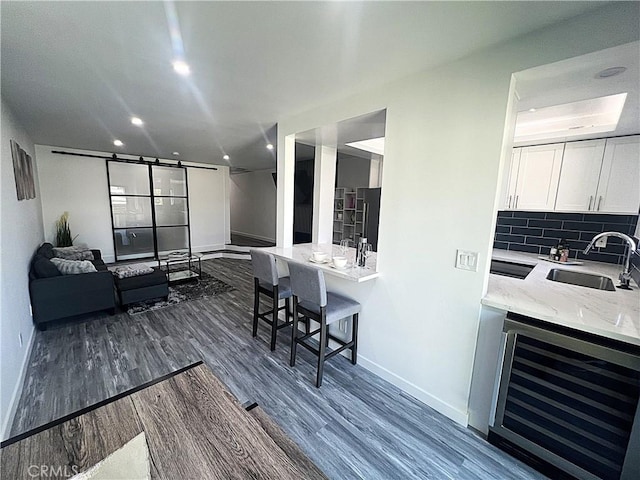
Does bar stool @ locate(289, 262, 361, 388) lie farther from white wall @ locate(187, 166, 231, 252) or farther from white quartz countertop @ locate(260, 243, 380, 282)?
white wall @ locate(187, 166, 231, 252)

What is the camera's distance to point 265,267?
269 cm

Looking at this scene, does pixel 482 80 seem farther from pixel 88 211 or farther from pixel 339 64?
pixel 88 211

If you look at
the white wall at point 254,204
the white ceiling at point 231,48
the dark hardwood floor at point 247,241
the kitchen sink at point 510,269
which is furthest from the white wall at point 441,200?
the white wall at point 254,204

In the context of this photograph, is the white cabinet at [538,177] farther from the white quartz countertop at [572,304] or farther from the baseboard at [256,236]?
the baseboard at [256,236]

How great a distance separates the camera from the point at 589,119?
8.66 ft

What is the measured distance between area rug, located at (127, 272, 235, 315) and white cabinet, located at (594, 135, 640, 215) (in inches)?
196

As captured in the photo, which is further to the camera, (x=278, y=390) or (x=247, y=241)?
(x=247, y=241)

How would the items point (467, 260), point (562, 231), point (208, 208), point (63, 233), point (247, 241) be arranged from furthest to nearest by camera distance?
point (247, 241)
point (208, 208)
point (63, 233)
point (562, 231)
point (467, 260)

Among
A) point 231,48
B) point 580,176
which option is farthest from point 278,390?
point 580,176

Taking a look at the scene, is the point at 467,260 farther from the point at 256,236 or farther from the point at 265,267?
the point at 256,236

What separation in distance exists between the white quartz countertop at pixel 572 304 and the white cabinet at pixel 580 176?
76 centimetres


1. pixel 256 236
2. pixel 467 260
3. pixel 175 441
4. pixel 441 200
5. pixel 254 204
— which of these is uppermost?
pixel 441 200

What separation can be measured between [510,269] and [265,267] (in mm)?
2652

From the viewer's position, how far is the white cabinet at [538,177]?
2.80m
